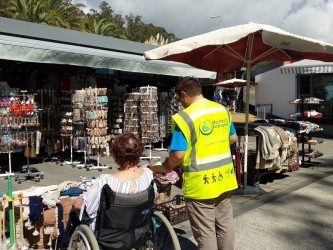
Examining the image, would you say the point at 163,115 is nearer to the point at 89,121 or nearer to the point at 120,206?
the point at 89,121

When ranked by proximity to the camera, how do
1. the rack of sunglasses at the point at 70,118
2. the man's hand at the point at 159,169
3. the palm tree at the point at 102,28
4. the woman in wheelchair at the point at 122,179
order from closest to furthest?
1. the woman in wheelchair at the point at 122,179
2. the man's hand at the point at 159,169
3. the rack of sunglasses at the point at 70,118
4. the palm tree at the point at 102,28

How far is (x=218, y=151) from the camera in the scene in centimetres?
339

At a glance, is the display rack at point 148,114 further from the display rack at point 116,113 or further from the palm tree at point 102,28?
the palm tree at point 102,28

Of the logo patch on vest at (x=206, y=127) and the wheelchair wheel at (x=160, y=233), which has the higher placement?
the logo patch on vest at (x=206, y=127)

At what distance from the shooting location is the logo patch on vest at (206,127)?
3.28 metres

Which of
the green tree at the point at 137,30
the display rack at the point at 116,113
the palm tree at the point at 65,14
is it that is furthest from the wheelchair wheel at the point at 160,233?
the green tree at the point at 137,30

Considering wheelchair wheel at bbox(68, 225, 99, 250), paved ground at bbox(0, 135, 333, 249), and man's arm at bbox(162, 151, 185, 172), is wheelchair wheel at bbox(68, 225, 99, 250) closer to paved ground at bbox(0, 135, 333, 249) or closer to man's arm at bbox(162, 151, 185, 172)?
man's arm at bbox(162, 151, 185, 172)

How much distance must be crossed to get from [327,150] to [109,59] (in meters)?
→ 7.74

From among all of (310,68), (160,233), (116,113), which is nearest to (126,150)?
(160,233)

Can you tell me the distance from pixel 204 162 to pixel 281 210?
3.17 metres

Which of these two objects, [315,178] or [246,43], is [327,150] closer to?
[315,178]

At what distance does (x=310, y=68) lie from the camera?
1833 cm

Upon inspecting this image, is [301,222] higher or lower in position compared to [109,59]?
lower

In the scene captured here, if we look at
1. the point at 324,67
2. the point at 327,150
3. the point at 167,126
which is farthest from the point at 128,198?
the point at 324,67
